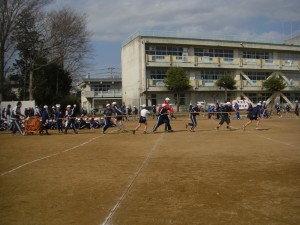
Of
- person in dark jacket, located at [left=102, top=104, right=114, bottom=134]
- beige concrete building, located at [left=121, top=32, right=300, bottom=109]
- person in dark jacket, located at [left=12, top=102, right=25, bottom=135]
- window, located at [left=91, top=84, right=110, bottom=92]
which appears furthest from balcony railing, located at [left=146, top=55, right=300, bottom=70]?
person in dark jacket, located at [left=12, top=102, right=25, bottom=135]

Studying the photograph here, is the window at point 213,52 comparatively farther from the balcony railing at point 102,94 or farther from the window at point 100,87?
the window at point 100,87

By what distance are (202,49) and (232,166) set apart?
4831cm

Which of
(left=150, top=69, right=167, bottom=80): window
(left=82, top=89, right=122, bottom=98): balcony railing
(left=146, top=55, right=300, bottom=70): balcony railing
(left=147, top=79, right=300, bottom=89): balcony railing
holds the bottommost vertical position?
(left=82, top=89, right=122, bottom=98): balcony railing

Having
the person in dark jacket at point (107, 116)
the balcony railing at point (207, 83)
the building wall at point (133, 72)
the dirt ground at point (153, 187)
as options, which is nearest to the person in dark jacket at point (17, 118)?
the person in dark jacket at point (107, 116)

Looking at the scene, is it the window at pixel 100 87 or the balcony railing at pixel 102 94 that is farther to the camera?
the window at pixel 100 87

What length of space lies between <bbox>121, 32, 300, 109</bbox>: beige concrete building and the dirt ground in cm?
3941

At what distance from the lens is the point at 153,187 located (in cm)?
769

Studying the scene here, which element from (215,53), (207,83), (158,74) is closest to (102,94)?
(158,74)

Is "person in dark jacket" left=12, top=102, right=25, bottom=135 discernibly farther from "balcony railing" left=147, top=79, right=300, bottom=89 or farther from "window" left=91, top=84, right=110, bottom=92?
"window" left=91, top=84, right=110, bottom=92

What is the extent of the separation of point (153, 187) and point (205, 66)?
160 ft

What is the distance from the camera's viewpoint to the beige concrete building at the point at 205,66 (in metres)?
53.0

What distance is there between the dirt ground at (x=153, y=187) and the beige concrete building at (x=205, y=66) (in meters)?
39.4

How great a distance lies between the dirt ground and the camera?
5770 millimetres

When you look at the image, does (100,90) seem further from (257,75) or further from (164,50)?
(257,75)
